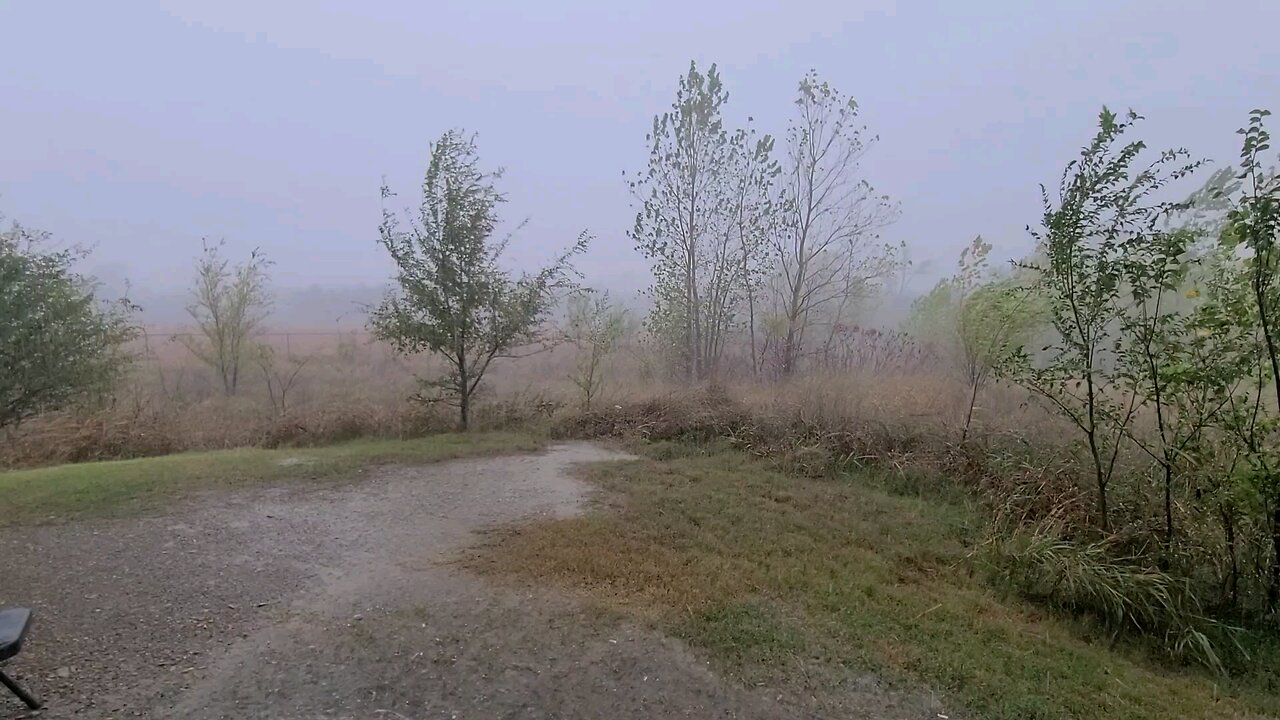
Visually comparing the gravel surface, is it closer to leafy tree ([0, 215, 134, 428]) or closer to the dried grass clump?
the dried grass clump

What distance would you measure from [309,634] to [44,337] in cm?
745

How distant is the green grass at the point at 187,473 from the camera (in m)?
5.88

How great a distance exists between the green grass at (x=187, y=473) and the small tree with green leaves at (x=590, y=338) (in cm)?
194

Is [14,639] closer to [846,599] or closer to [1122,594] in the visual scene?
[846,599]

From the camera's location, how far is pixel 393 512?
19.8 ft

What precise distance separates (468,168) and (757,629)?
7898 millimetres

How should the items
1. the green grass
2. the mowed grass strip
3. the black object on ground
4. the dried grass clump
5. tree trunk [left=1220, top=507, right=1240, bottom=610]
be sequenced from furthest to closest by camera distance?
the green grass
tree trunk [left=1220, top=507, right=1240, bottom=610]
the dried grass clump
the mowed grass strip
the black object on ground

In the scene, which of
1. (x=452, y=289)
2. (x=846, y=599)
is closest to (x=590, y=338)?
(x=452, y=289)

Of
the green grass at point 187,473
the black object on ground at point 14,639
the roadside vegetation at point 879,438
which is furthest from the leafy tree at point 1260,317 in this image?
the green grass at point 187,473

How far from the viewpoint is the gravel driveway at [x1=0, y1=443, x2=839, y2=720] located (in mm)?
3055

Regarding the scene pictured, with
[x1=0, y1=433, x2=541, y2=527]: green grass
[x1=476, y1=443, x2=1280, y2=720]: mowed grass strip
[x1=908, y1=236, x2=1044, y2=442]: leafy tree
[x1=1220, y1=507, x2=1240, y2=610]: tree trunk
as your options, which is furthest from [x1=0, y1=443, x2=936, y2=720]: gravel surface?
[x1=908, y1=236, x2=1044, y2=442]: leafy tree

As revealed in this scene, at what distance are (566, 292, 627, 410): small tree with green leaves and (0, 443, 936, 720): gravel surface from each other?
5704mm

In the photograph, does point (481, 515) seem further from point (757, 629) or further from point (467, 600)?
point (757, 629)

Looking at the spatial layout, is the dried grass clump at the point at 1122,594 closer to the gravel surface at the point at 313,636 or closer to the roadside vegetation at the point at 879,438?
the roadside vegetation at the point at 879,438
